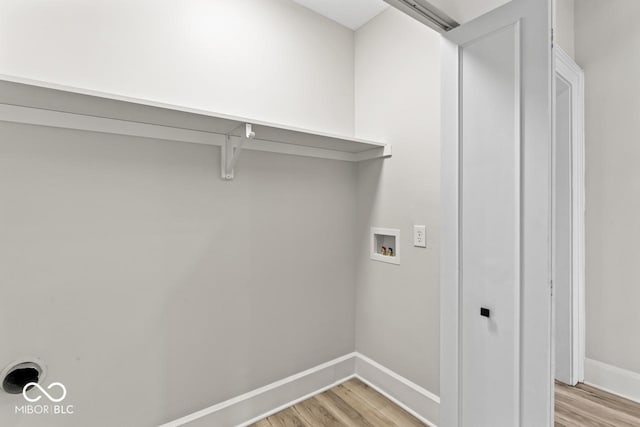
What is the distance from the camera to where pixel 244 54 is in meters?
1.74

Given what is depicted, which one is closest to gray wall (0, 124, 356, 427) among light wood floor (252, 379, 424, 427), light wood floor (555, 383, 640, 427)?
light wood floor (252, 379, 424, 427)

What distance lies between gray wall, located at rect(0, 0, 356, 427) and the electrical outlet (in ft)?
1.73

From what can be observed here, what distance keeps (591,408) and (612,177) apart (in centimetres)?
88

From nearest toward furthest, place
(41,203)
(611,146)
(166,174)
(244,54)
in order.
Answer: (611,146)
(41,203)
(166,174)
(244,54)

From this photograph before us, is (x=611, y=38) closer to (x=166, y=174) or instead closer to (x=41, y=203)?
(x=166, y=174)

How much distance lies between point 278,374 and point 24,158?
1594 mm

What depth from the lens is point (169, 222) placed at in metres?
1.51

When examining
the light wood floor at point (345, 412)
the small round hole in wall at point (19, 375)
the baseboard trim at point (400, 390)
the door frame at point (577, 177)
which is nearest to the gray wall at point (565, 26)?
the door frame at point (577, 177)

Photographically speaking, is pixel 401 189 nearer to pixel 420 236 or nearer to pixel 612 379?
pixel 420 236

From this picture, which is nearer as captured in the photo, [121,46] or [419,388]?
[121,46]

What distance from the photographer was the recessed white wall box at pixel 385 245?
188cm

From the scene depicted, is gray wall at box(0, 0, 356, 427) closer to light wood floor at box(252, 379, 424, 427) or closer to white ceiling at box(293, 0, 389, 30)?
white ceiling at box(293, 0, 389, 30)

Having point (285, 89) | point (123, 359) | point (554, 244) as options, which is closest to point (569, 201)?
point (554, 244)

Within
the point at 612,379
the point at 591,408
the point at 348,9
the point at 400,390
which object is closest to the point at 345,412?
the point at 400,390
